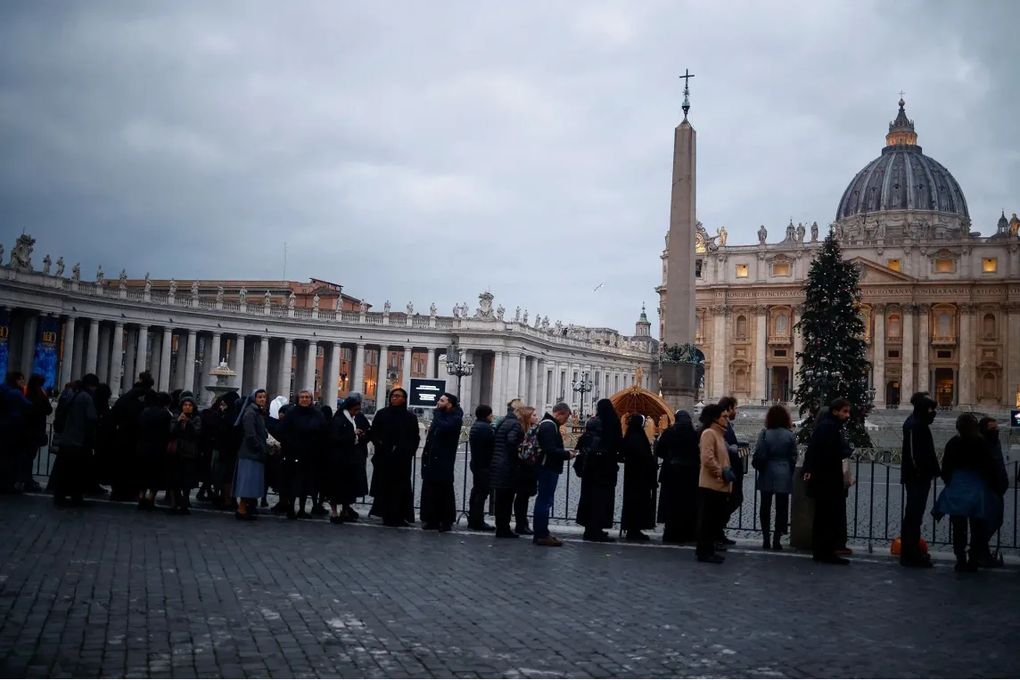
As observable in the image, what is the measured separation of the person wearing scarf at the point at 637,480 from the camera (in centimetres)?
1205

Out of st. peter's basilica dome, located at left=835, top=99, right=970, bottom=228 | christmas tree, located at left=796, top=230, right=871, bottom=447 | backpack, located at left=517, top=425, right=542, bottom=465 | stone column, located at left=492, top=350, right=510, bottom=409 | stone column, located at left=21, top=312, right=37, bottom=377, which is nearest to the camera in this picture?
backpack, located at left=517, top=425, right=542, bottom=465

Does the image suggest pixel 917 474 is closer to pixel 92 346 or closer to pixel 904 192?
pixel 92 346

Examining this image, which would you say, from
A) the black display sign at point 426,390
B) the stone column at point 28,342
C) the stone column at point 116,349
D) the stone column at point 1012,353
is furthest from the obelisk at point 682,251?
the stone column at point 1012,353

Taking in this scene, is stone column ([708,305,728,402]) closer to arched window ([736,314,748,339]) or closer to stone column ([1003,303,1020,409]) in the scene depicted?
arched window ([736,314,748,339])

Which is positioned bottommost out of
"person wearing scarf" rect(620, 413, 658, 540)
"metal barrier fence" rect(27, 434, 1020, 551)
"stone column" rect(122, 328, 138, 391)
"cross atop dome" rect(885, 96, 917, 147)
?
"metal barrier fence" rect(27, 434, 1020, 551)

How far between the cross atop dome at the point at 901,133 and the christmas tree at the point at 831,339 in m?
71.8

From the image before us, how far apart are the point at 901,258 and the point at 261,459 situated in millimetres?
78925

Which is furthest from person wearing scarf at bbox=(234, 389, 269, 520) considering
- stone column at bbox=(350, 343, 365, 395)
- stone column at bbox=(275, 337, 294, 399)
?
stone column at bbox=(350, 343, 365, 395)

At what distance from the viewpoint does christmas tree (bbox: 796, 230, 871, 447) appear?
4778 centimetres

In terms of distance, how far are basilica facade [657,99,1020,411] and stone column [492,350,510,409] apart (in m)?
19.5

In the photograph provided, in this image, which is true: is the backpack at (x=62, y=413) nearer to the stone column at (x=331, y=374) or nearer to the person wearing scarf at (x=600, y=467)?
the person wearing scarf at (x=600, y=467)

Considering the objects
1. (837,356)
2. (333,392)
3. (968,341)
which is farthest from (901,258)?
(333,392)

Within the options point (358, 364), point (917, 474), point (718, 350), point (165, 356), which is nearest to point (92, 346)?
point (165, 356)

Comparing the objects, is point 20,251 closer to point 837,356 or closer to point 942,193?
point 837,356
